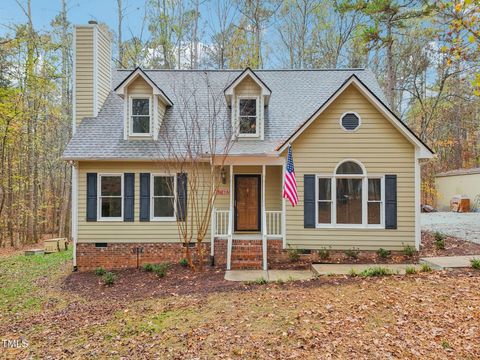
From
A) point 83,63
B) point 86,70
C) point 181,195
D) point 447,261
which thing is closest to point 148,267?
point 181,195

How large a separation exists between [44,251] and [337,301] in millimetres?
13102

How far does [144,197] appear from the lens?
32.5 feet

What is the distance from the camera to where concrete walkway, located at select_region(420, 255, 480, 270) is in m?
7.55

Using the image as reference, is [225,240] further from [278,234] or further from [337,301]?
[337,301]

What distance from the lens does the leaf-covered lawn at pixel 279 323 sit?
4.53 metres

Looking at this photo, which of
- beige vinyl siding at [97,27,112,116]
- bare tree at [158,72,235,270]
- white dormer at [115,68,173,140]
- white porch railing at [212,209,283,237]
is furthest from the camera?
beige vinyl siding at [97,27,112,116]

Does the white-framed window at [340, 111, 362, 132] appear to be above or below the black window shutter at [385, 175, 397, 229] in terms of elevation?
above

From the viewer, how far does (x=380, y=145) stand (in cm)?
925

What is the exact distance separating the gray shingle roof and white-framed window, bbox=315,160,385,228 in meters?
2.11

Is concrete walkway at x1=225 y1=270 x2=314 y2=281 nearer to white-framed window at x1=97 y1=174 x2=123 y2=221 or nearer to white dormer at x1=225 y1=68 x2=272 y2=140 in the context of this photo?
white-framed window at x1=97 y1=174 x2=123 y2=221

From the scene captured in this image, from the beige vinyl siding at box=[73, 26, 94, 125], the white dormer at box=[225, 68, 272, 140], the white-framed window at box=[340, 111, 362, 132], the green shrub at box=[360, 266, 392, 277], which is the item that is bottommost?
the green shrub at box=[360, 266, 392, 277]

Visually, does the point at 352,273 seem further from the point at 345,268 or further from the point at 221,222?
the point at 221,222

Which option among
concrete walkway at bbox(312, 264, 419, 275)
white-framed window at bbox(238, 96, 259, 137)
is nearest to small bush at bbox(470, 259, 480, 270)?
concrete walkway at bbox(312, 264, 419, 275)

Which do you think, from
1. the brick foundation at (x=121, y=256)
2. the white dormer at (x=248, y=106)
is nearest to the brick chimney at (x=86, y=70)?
the brick foundation at (x=121, y=256)
